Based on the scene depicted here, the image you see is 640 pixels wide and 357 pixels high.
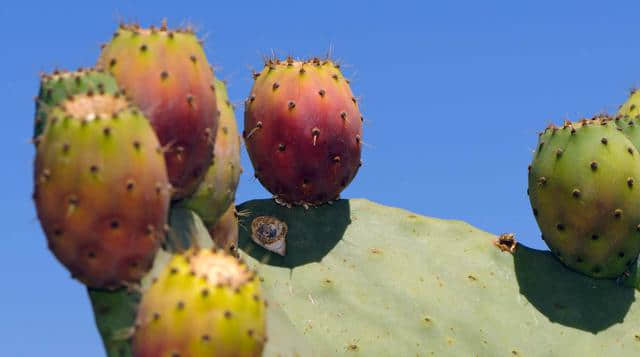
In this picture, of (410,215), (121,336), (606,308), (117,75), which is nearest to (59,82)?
(117,75)

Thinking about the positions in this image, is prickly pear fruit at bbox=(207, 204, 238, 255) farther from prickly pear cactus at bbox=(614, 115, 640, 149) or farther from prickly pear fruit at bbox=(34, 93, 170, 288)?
prickly pear cactus at bbox=(614, 115, 640, 149)

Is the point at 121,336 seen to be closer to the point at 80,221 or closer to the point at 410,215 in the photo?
the point at 80,221

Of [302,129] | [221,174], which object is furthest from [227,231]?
[302,129]

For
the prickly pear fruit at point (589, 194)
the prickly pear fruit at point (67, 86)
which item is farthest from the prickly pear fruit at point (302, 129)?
the prickly pear fruit at point (67, 86)

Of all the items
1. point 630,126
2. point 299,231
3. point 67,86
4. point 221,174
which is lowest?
point 67,86

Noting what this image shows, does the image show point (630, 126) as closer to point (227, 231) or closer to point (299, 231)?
point (299, 231)

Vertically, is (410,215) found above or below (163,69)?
above

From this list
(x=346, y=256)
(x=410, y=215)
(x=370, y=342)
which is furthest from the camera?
(x=410, y=215)
